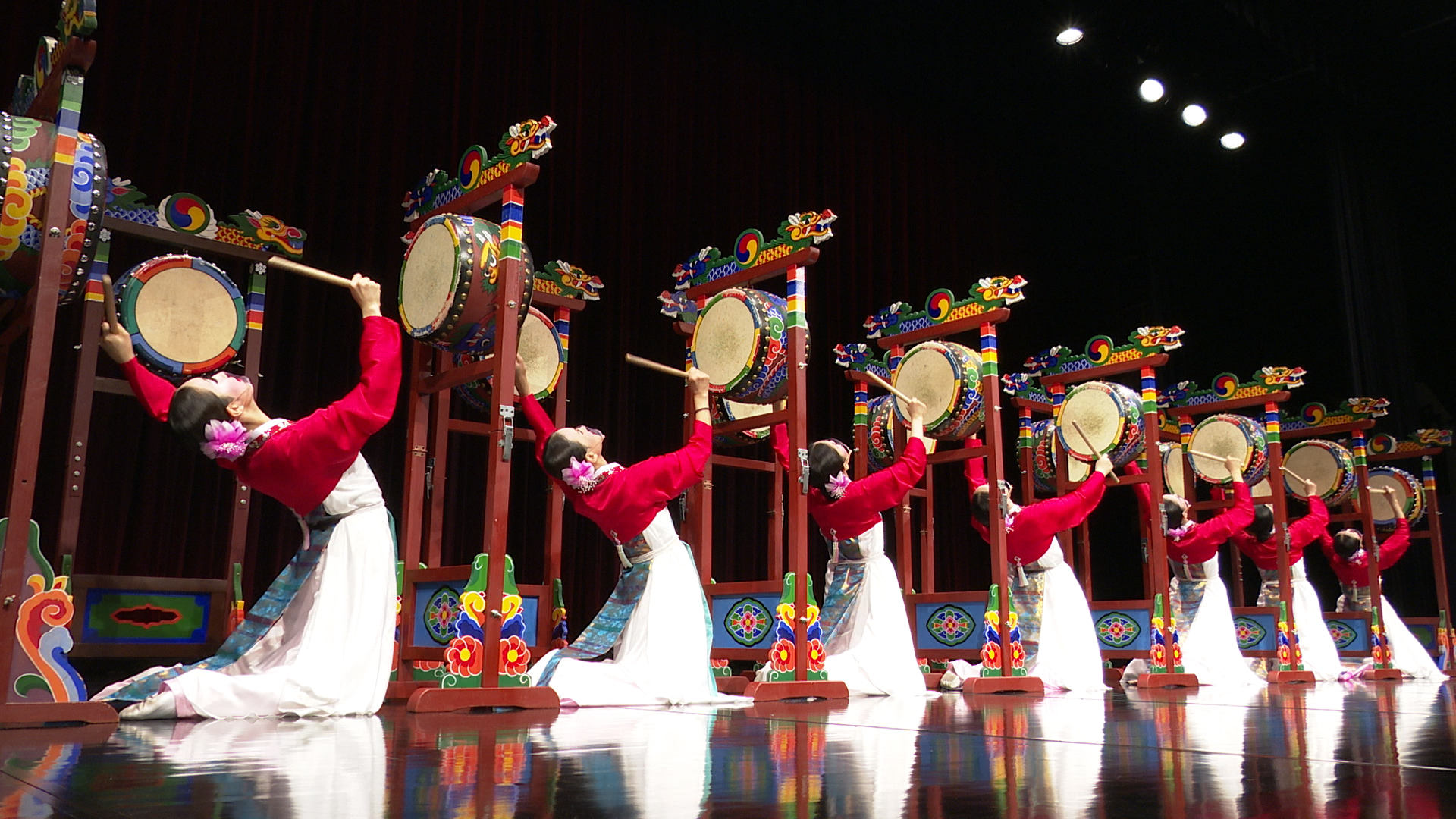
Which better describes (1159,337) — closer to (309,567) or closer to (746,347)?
(746,347)

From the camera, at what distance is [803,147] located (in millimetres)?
8109

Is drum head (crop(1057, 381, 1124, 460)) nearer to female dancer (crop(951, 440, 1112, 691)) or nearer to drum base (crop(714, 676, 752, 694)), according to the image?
female dancer (crop(951, 440, 1112, 691))

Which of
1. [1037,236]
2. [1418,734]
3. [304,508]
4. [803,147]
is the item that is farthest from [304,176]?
[1037,236]

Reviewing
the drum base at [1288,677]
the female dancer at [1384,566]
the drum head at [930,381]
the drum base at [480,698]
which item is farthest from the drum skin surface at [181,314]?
the female dancer at [1384,566]

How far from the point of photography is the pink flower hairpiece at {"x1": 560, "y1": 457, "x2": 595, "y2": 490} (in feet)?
12.5

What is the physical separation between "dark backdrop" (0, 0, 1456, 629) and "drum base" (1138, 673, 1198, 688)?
2426 mm

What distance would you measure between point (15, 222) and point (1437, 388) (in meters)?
10.6

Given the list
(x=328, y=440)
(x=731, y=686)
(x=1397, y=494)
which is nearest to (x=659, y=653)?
(x=731, y=686)

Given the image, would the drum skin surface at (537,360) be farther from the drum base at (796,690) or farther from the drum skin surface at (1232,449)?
the drum skin surface at (1232,449)

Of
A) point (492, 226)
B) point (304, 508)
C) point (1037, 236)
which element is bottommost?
point (304, 508)

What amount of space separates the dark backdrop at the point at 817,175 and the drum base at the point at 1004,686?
88.6 inches

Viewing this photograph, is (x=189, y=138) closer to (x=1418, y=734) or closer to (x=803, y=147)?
(x=803, y=147)

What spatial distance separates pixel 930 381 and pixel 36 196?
3.95 meters

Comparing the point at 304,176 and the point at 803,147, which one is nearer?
the point at 304,176
